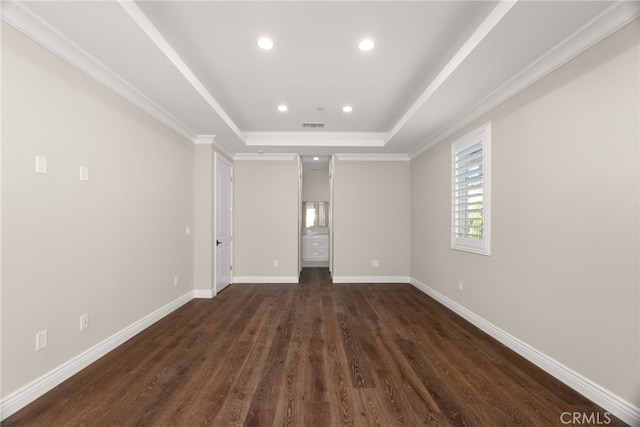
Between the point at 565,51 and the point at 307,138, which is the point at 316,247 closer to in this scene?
the point at 307,138

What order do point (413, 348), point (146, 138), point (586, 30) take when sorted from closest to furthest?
1. point (586, 30)
2. point (413, 348)
3. point (146, 138)

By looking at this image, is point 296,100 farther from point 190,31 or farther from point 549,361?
point 549,361

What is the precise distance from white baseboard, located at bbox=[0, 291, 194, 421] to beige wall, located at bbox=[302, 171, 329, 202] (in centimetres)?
520

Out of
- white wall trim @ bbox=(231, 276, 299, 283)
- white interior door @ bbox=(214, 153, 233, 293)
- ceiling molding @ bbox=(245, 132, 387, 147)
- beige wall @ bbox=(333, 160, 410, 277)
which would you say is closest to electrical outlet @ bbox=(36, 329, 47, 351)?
white interior door @ bbox=(214, 153, 233, 293)

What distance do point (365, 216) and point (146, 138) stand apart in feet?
12.4

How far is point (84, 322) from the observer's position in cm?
228

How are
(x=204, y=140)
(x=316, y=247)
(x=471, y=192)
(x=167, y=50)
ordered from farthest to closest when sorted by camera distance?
(x=316, y=247), (x=204, y=140), (x=471, y=192), (x=167, y=50)

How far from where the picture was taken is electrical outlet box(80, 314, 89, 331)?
7.39ft

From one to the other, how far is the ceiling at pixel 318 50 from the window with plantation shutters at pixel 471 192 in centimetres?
33

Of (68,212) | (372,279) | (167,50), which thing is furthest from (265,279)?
(167,50)

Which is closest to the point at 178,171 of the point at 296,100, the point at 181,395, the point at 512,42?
the point at 296,100

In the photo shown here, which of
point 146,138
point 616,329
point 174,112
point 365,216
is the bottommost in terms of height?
point 616,329

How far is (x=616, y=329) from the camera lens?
174cm

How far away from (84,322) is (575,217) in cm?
389
